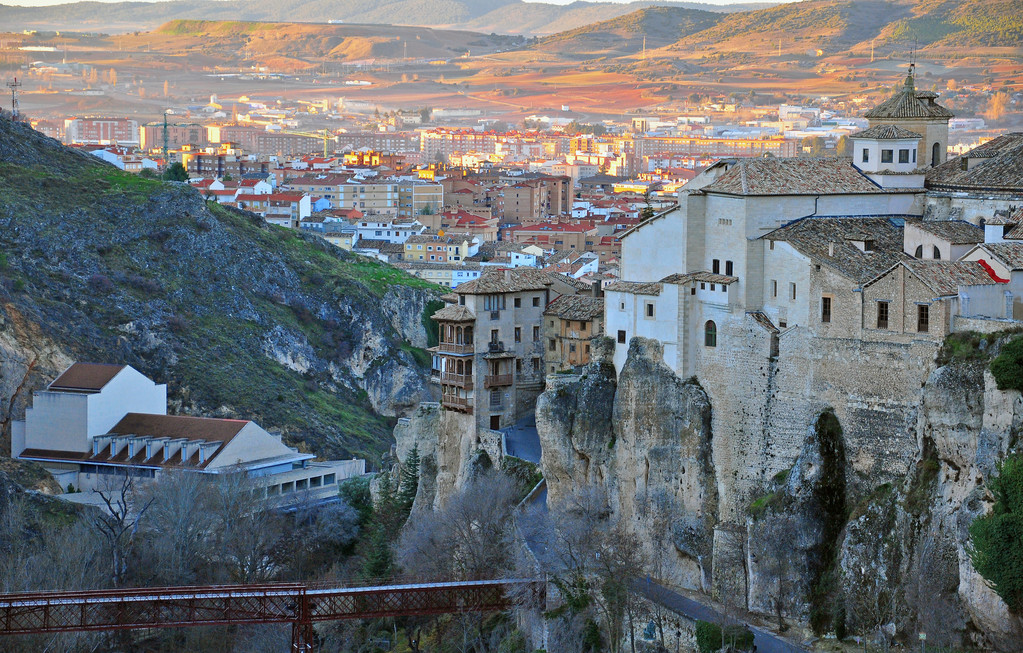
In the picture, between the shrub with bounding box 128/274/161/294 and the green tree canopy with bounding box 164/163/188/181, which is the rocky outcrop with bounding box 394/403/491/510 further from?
the green tree canopy with bounding box 164/163/188/181

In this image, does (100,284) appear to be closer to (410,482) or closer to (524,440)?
(410,482)

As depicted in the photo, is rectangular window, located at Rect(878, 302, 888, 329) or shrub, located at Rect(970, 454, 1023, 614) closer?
shrub, located at Rect(970, 454, 1023, 614)

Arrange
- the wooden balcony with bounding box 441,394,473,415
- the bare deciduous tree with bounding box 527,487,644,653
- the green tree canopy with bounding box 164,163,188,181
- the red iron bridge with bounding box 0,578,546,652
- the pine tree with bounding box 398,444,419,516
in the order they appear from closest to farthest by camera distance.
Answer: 1. the bare deciduous tree with bounding box 527,487,644,653
2. the red iron bridge with bounding box 0,578,546,652
3. the wooden balcony with bounding box 441,394,473,415
4. the pine tree with bounding box 398,444,419,516
5. the green tree canopy with bounding box 164,163,188,181

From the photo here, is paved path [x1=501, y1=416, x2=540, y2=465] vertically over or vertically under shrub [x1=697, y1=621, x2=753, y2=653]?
over

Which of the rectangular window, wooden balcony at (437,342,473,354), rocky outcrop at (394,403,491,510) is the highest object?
the rectangular window

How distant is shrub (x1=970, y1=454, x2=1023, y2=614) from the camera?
4350 cm

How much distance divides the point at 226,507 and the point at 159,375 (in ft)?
97.5

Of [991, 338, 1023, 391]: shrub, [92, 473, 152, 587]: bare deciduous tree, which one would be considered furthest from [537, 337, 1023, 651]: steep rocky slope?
[92, 473, 152, 587]: bare deciduous tree

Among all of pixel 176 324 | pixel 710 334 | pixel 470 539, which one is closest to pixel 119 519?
pixel 470 539

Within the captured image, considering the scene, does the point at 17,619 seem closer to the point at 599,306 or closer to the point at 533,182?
the point at 599,306

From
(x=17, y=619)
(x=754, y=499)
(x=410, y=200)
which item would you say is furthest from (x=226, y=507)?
(x=410, y=200)

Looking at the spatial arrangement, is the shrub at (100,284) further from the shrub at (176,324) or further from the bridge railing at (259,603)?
the bridge railing at (259,603)

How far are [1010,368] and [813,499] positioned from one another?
778 centimetres

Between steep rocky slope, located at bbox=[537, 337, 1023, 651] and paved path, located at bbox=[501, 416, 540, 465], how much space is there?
3140mm
